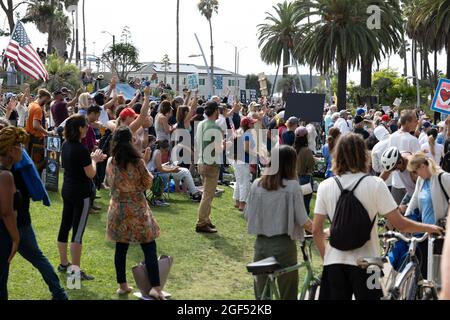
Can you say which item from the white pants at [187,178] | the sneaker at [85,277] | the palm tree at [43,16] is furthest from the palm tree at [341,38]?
A: the sneaker at [85,277]

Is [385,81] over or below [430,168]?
over

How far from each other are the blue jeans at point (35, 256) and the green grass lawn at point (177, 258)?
610mm

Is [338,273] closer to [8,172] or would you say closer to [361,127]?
[8,172]

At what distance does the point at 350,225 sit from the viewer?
4.95 meters

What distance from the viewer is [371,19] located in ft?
114

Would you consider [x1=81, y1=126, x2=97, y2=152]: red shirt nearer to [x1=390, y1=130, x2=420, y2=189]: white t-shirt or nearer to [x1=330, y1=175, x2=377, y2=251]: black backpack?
[x1=390, y1=130, x2=420, y2=189]: white t-shirt

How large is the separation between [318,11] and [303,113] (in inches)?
815

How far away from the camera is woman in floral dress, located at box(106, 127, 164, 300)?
683 cm

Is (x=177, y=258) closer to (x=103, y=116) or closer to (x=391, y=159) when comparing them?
(x=391, y=159)

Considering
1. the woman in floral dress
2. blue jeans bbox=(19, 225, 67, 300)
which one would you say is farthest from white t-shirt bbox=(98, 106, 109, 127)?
blue jeans bbox=(19, 225, 67, 300)

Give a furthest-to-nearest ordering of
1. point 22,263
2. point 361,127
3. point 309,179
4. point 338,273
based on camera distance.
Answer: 1. point 361,127
2. point 309,179
3. point 22,263
4. point 338,273

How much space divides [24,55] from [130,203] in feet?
42.4

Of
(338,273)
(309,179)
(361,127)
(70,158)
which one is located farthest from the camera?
(361,127)
